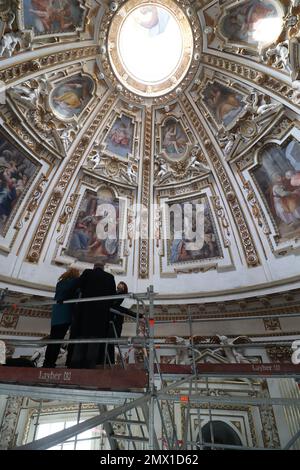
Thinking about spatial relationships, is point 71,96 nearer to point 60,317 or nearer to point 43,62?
point 43,62

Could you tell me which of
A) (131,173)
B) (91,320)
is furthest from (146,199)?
(91,320)

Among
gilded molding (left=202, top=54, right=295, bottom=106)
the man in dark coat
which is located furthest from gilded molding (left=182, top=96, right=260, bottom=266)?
the man in dark coat

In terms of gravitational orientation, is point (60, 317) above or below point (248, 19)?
below

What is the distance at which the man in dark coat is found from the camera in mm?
3367

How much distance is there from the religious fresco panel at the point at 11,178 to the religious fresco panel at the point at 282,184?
7.76 metres

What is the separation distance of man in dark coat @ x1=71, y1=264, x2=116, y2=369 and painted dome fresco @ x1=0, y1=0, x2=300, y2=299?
17.0 feet

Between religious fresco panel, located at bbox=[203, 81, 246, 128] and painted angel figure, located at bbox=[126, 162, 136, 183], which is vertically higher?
religious fresco panel, located at bbox=[203, 81, 246, 128]

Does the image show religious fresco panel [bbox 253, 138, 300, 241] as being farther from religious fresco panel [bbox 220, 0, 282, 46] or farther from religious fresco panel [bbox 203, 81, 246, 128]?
religious fresco panel [bbox 220, 0, 282, 46]

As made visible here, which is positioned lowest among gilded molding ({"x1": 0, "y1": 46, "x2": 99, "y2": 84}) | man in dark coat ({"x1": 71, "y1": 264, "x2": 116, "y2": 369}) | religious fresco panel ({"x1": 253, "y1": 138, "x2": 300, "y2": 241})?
man in dark coat ({"x1": 71, "y1": 264, "x2": 116, "y2": 369})

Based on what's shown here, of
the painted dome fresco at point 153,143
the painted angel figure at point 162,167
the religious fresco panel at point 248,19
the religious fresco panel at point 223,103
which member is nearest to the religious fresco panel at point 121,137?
the painted dome fresco at point 153,143

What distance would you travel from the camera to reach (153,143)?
1091 centimetres

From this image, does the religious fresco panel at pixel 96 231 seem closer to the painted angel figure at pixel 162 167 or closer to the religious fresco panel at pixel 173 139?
the painted angel figure at pixel 162 167

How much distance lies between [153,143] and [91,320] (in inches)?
348

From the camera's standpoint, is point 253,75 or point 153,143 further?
point 153,143
